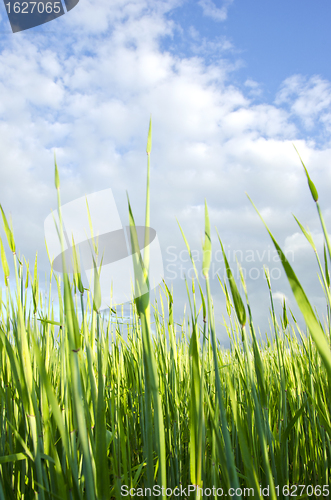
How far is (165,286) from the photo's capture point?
1219 mm

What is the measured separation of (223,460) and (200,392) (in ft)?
0.39

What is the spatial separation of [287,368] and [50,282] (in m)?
1.25

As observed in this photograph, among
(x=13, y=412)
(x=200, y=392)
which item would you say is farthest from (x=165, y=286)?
(x=200, y=392)

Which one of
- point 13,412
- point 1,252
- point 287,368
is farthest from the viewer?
point 287,368

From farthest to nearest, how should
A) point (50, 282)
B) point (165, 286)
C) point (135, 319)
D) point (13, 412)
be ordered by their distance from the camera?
point (135, 319) → point (165, 286) → point (50, 282) → point (13, 412)

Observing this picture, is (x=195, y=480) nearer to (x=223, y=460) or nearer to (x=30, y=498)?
(x=223, y=460)

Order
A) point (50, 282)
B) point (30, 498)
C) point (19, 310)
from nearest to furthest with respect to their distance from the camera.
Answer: point (19, 310) < point (30, 498) < point (50, 282)

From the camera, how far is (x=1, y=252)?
2.10ft

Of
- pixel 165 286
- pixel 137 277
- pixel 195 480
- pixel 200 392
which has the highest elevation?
pixel 165 286

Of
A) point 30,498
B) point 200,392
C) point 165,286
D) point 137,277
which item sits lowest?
point 30,498

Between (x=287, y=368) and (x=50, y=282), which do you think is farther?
(x=287, y=368)

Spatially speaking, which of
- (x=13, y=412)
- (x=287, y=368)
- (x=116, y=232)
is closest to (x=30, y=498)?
(x=13, y=412)

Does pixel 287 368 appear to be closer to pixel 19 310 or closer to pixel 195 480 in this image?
pixel 195 480

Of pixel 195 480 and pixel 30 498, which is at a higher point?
pixel 195 480
